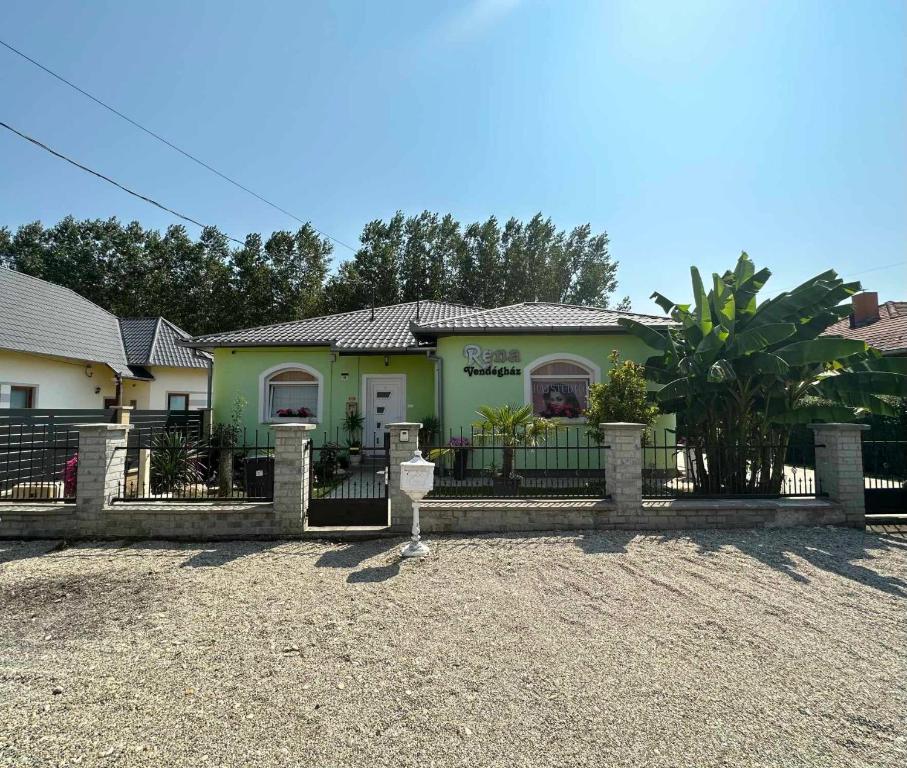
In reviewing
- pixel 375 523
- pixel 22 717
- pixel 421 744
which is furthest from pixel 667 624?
pixel 22 717

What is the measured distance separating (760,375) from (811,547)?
2.95 m

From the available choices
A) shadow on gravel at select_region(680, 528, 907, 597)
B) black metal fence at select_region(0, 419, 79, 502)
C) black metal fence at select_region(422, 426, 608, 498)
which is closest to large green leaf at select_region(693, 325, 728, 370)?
black metal fence at select_region(422, 426, 608, 498)

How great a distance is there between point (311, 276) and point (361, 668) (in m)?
31.0

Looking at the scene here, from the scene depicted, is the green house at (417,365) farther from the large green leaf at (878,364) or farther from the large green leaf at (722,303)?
the large green leaf at (878,364)

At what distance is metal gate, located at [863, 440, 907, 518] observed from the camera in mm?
7250

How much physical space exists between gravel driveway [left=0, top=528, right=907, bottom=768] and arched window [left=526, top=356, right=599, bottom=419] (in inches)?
209

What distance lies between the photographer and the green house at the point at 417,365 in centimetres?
1093

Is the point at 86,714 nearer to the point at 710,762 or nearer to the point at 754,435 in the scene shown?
the point at 710,762

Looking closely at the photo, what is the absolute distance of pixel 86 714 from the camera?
2861 mm

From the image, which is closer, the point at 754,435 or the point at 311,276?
the point at 754,435

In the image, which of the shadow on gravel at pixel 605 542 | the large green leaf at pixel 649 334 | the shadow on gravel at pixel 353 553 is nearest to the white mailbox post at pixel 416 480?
the shadow on gravel at pixel 353 553

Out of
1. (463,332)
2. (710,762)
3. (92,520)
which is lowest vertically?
(710,762)

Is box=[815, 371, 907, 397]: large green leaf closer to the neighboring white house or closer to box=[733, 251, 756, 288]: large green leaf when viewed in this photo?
box=[733, 251, 756, 288]: large green leaf

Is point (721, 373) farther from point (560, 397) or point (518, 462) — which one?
point (518, 462)
